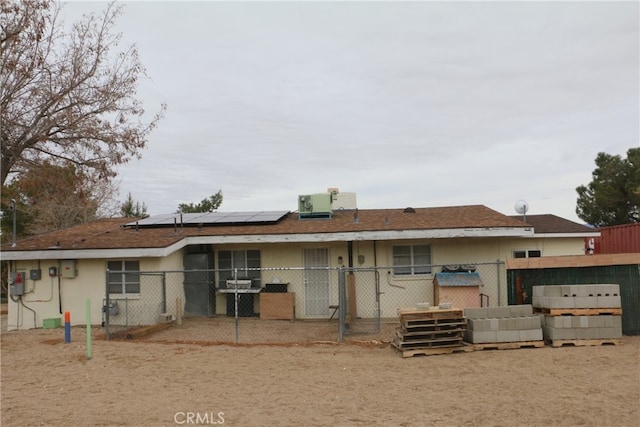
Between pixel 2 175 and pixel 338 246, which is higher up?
pixel 2 175

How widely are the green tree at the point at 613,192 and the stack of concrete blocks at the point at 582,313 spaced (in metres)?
21.8

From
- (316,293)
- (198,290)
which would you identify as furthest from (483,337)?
(198,290)

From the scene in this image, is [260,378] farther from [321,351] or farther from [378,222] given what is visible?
[378,222]

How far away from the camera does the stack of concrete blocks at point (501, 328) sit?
9977mm

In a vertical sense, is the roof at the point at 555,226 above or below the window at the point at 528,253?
above

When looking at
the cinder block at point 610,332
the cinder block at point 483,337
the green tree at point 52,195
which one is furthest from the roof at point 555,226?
the green tree at point 52,195

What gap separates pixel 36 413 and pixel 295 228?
30.6ft

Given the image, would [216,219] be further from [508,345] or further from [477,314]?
[508,345]

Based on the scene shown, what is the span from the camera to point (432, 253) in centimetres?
1478

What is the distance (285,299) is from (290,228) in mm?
2083

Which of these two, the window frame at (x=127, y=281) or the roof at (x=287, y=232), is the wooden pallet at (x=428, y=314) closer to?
the roof at (x=287, y=232)

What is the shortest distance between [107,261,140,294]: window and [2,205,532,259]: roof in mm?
654

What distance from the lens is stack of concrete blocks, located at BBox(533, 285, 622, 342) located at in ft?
33.3

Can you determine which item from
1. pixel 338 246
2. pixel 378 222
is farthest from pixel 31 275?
pixel 378 222
